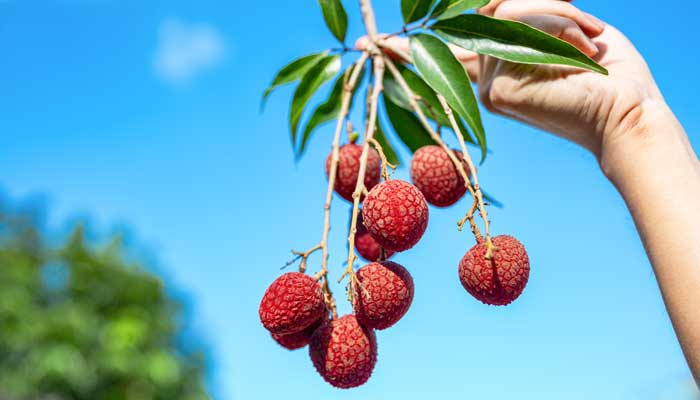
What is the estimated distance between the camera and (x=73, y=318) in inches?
469

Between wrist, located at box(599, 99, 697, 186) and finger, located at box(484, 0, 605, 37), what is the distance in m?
0.19

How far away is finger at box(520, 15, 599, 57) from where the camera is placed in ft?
3.68

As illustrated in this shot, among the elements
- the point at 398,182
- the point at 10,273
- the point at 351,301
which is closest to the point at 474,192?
the point at 398,182

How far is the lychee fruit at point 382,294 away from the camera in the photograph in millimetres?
860

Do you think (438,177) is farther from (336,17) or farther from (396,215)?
(336,17)

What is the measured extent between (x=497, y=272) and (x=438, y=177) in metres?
0.20

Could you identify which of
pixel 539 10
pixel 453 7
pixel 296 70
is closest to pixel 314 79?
pixel 296 70

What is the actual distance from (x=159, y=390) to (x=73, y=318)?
79.5 inches

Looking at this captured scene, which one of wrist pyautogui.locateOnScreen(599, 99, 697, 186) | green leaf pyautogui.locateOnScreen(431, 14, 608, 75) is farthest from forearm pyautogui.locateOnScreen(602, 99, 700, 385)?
green leaf pyautogui.locateOnScreen(431, 14, 608, 75)

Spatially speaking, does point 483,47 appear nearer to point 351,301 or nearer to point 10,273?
point 351,301

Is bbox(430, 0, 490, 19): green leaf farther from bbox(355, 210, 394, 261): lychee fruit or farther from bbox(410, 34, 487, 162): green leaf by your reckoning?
bbox(355, 210, 394, 261): lychee fruit

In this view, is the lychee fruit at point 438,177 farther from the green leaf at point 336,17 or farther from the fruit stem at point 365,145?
the green leaf at point 336,17

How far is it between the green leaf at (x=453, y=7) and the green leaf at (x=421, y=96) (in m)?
0.12

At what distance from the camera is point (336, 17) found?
1.22 m
